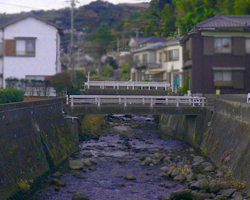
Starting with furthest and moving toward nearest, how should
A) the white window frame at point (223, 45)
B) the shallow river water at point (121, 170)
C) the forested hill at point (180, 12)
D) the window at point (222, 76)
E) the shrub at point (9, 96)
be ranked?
1. the window at point (222, 76)
2. the white window frame at point (223, 45)
3. the forested hill at point (180, 12)
4. the shrub at point (9, 96)
5. the shallow river water at point (121, 170)

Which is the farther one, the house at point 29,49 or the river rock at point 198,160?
the house at point 29,49

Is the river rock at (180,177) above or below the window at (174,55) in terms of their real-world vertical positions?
below

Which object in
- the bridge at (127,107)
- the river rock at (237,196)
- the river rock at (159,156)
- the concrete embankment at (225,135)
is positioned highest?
the bridge at (127,107)

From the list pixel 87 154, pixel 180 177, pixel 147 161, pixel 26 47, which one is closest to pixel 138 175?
pixel 180 177

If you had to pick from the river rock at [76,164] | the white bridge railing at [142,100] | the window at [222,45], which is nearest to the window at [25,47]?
the white bridge railing at [142,100]

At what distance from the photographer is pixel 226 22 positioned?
100 feet

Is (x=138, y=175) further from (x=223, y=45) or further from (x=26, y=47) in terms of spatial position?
(x=26, y=47)

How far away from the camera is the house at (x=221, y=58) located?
3030 cm

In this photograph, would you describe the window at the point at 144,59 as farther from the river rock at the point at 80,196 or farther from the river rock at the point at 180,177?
the river rock at the point at 80,196

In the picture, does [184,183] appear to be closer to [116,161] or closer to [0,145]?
[116,161]

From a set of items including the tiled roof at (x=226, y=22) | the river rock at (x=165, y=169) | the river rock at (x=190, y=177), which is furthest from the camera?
the tiled roof at (x=226, y=22)

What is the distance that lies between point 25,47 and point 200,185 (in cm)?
2533

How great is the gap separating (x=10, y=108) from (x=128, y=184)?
19.5 ft

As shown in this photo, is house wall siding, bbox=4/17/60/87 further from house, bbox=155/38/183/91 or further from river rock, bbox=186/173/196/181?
river rock, bbox=186/173/196/181
